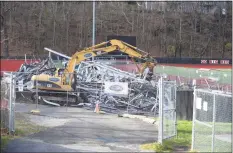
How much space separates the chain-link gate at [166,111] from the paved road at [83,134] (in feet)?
2.41

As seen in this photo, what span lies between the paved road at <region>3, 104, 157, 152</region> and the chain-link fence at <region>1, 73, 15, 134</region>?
85cm

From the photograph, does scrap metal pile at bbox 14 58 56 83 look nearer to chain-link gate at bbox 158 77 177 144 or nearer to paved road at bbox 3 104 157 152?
paved road at bbox 3 104 157 152

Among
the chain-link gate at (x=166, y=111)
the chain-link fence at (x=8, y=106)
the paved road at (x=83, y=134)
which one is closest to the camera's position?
the paved road at (x=83, y=134)

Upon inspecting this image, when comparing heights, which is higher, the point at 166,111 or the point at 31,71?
the point at 31,71

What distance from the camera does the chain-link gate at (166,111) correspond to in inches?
525

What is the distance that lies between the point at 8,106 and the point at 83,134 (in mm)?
2864

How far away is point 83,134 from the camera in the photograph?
15.5 m

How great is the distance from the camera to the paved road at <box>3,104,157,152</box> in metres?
12.6

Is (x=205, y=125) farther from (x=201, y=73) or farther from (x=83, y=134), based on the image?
(x=201, y=73)

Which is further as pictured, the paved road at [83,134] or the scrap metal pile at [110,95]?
the scrap metal pile at [110,95]

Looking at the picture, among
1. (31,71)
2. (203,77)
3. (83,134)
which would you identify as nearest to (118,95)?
(203,77)

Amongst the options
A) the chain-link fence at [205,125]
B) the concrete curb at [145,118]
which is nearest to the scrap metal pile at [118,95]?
the concrete curb at [145,118]

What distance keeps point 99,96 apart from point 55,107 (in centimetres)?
283

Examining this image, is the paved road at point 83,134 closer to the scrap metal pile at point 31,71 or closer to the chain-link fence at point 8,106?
the chain-link fence at point 8,106
